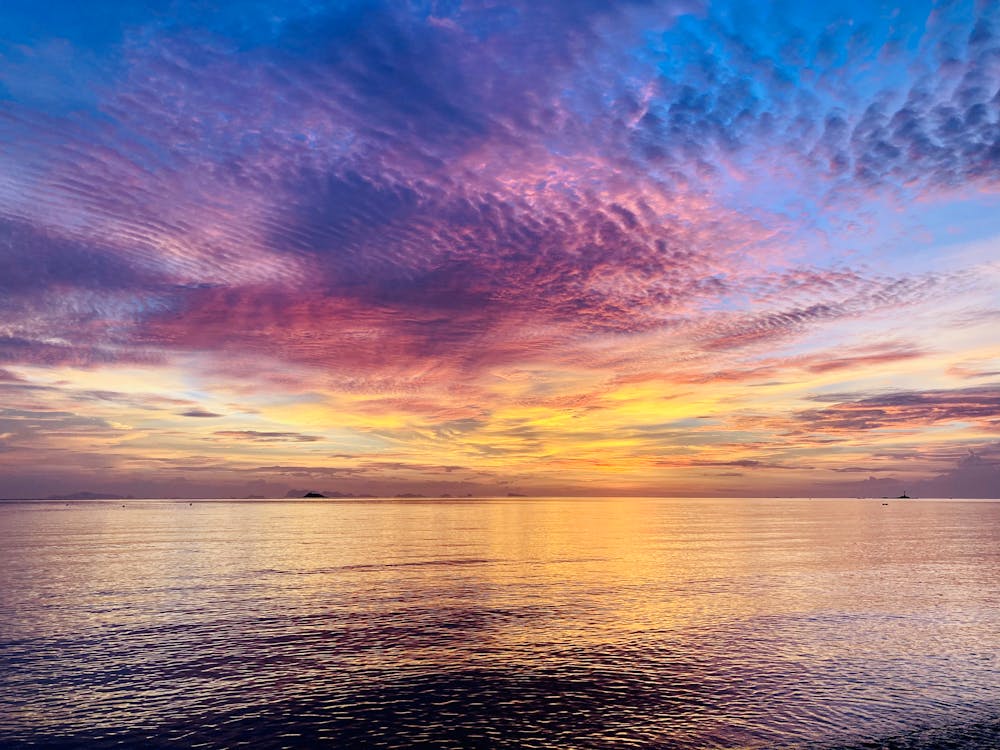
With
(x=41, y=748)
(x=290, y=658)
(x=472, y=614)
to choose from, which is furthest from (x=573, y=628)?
(x=41, y=748)

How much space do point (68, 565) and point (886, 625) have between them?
96330 mm

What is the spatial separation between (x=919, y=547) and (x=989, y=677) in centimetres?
10017

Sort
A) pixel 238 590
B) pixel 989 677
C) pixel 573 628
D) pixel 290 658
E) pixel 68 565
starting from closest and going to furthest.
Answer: pixel 989 677 → pixel 290 658 → pixel 573 628 → pixel 238 590 → pixel 68 565

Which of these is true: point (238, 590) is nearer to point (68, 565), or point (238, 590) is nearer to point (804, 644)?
point (68, 565)

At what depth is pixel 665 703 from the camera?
35.2 m

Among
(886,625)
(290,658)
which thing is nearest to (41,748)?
(290,658)

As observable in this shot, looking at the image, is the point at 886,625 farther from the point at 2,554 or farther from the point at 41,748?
the point at 2,554

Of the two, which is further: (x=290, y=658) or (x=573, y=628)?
(x=573, y=628)

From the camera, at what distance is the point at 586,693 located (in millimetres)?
36688

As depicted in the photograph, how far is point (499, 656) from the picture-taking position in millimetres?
44219

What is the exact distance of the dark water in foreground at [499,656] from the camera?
1252 inches

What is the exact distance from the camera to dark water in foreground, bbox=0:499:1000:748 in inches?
1252

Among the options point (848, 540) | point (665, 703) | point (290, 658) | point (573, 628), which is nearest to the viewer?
point (665, 703)

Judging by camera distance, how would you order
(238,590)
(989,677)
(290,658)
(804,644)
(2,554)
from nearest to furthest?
(989,677) → (290,658) → (804,644) → (238,590) → (2,554)
